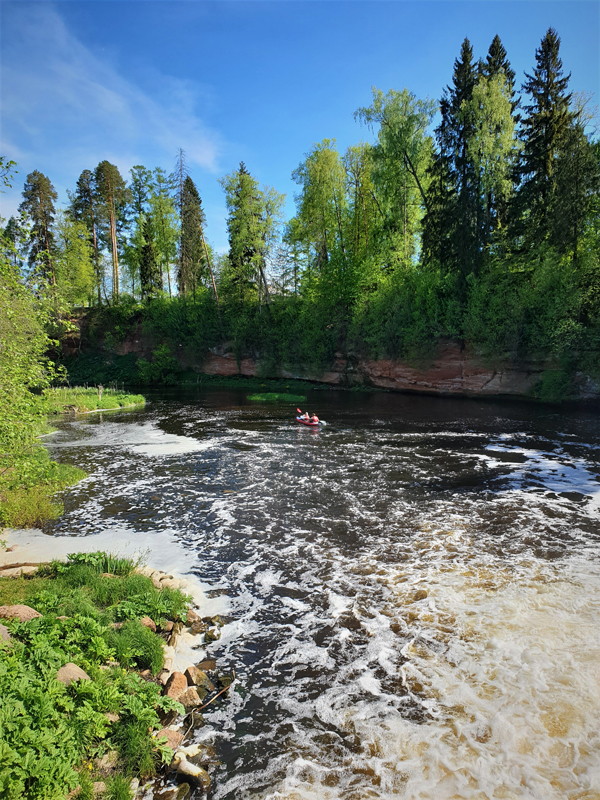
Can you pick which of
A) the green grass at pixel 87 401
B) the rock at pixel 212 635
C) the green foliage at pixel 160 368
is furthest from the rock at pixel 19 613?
the green foliage at pixel 160 368

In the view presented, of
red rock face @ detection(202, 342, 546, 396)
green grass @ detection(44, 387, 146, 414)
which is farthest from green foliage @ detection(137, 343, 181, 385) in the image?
red rock face @ detection(202, 342, 546, 396)

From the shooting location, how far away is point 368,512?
10414 millimetres

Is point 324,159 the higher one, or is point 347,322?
point 324,159

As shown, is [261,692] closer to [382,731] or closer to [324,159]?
[382,731]

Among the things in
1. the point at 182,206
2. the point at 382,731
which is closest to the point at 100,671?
the point at 382,731

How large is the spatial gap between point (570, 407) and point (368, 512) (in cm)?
2067

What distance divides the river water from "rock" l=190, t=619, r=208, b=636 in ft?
1.18

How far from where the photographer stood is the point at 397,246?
36062 millimetres

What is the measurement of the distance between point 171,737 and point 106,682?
83cm

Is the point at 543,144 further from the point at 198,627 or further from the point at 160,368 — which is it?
the point at 160,368

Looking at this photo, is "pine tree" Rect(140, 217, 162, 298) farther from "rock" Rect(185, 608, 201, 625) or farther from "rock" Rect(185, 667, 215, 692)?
"rock" Rect(185, 667, 215, 692)

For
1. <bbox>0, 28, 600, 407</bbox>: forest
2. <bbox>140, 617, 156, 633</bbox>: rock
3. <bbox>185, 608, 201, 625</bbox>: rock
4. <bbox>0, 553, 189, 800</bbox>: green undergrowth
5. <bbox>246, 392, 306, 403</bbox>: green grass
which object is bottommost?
<bbox>185, 608, 201, 625</bbox>: rock

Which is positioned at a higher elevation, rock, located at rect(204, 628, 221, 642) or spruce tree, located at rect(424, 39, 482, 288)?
spruce tree, located at rect(424, 39, 482, 288)

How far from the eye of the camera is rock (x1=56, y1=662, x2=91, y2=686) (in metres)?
3.88
